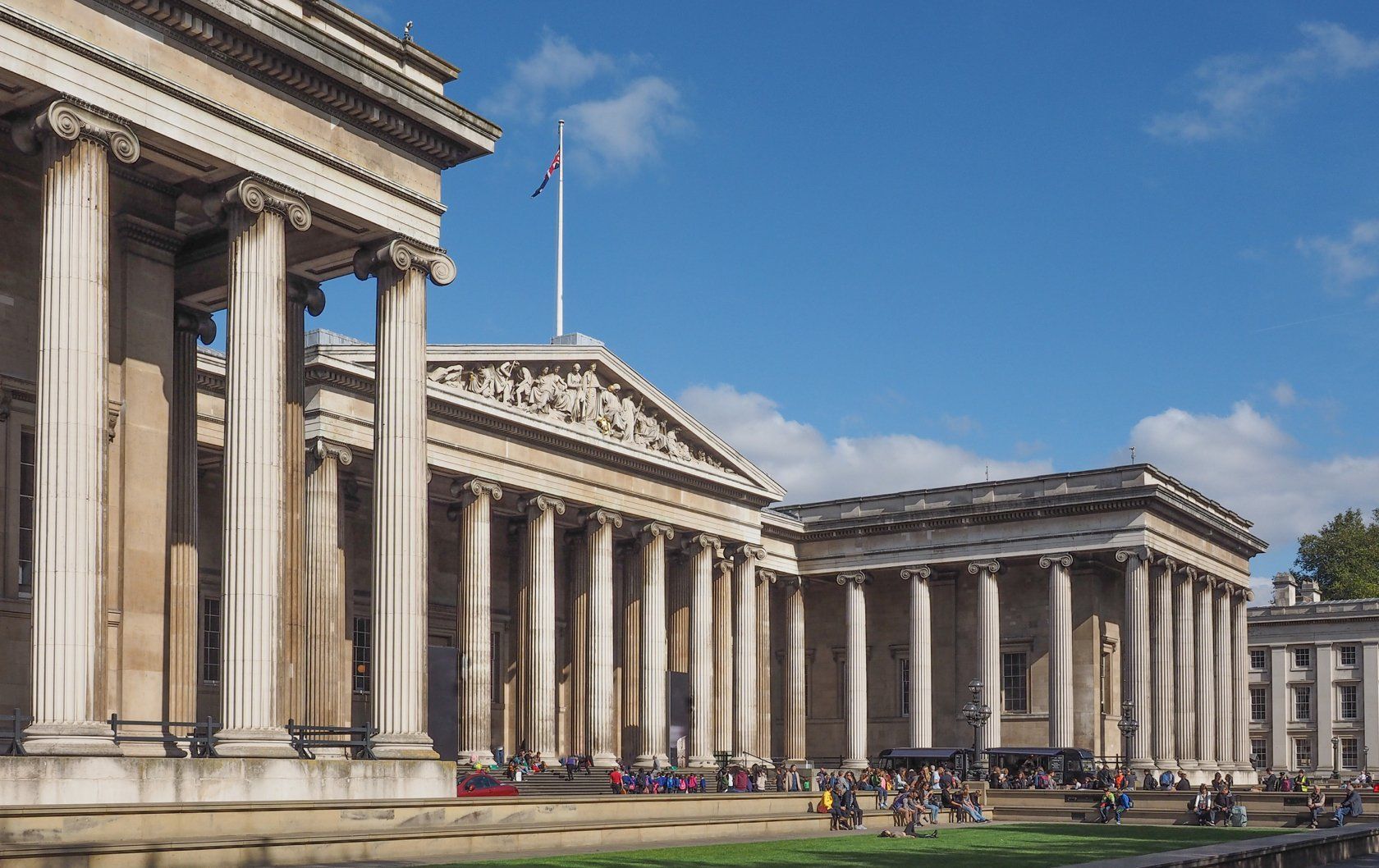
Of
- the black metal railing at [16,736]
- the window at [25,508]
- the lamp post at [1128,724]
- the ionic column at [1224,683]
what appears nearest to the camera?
the black metal railing at [16,736]

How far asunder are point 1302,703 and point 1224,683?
28609mm

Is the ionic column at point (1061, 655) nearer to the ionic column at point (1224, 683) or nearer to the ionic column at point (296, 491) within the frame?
the ionic column at point (1224, 683)

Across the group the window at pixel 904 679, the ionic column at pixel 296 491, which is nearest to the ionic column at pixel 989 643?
the window at pixel 904 679

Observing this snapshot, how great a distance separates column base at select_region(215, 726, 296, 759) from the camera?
24.1 meters

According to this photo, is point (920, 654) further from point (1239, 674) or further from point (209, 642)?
point (209, 642)

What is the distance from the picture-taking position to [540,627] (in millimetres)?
54469

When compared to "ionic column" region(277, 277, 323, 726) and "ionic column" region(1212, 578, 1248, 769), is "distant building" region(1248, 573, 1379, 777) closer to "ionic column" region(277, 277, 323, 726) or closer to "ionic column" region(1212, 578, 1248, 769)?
"ionic column" region(1212, 578, 1248, 769)

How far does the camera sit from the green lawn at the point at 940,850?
82.1ft

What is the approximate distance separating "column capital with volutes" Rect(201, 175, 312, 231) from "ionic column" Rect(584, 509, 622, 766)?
103 ft

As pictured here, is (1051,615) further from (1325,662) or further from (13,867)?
(13,867)

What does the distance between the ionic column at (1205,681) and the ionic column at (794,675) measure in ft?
56.2

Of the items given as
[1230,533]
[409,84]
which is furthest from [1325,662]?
[409,84]

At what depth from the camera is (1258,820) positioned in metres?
50.6

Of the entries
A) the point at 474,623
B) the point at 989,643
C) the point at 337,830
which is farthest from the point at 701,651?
the point at 337,830
